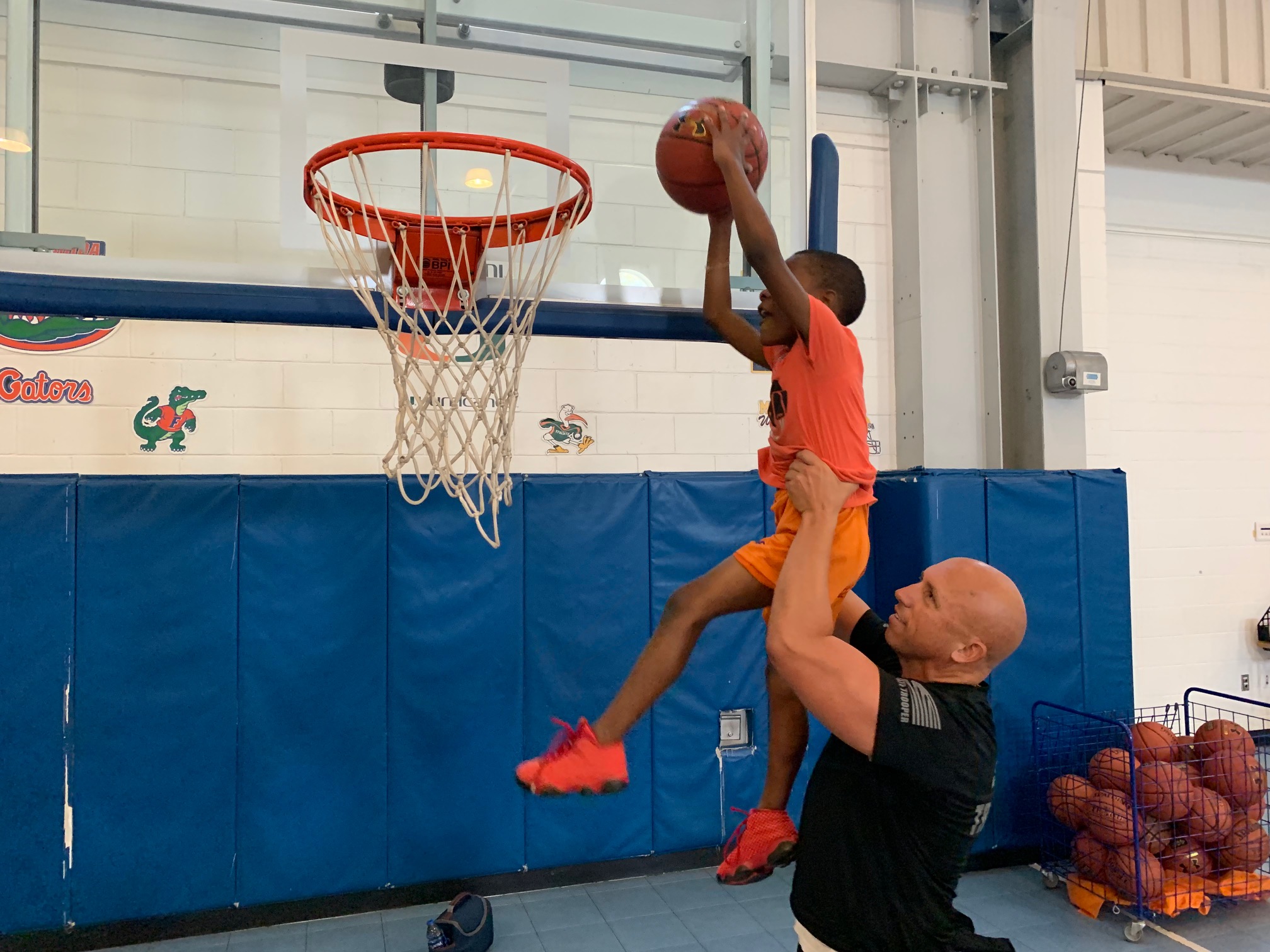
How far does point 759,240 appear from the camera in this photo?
7.34ft

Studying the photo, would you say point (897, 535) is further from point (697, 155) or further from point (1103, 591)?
point (697, 155)

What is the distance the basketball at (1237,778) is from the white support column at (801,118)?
343cm

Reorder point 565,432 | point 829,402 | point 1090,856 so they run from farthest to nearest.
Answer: point 565,432
point 1090,856
point 829,402

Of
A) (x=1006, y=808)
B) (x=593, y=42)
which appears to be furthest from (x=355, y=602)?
(x=1006, y=808)

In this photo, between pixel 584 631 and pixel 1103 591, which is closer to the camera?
pixel 584 631

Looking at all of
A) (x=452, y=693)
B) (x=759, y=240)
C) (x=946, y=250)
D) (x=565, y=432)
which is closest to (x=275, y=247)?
(x=759, y=240)

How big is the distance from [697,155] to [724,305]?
499 millimetres

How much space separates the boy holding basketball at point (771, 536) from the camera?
2260mm

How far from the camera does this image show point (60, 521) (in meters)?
4.19

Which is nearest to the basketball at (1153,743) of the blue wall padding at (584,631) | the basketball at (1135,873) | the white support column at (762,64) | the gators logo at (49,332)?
the basketball at (1135,873)

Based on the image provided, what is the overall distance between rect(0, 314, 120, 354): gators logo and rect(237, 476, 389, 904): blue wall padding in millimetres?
1289

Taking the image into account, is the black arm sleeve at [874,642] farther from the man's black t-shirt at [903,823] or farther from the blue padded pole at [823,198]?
the blue padded pole at [823,198]

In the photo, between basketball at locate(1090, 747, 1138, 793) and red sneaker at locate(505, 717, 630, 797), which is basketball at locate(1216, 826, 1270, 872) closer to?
basketball at locate(1090, 747, 1138, 793)

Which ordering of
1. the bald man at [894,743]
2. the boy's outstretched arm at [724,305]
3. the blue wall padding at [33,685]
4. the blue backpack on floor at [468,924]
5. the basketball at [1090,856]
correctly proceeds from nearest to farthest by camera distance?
1. the bald man at [894,743]
2. the boy's outstretched arm at [724,305]
3. the blue backpack on floor at [468,924]
4. the blue wall padding at [33,685]
5. the basketball at [1090,856]
